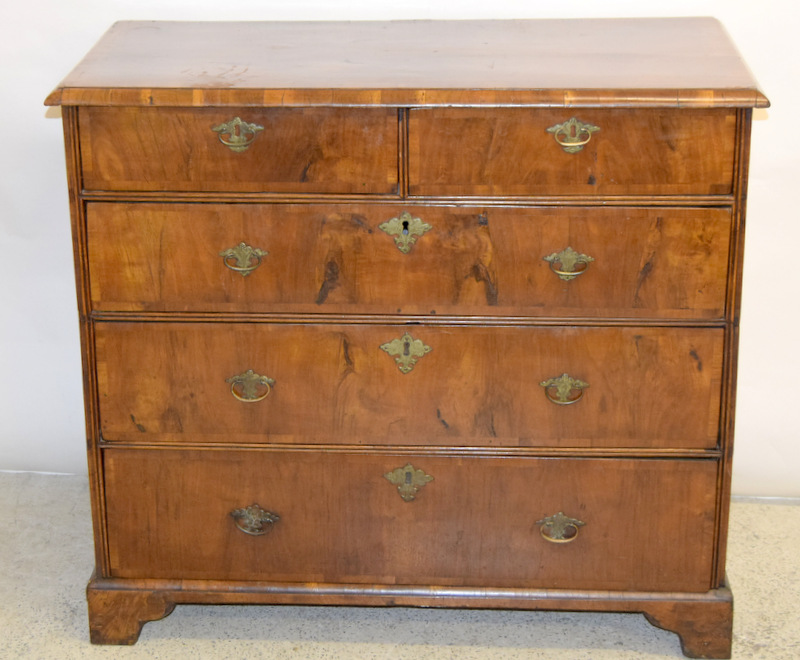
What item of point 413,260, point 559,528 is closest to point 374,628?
point 559,528

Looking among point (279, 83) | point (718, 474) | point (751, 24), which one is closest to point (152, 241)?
point (279, 83)

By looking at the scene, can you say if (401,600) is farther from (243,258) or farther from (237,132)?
(237,132)

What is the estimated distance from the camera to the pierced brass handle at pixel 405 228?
7.70ft

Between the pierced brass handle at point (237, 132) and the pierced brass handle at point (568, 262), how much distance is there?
0.60 meters

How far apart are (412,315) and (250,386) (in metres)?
0.36

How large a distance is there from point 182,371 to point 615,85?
3.30ft

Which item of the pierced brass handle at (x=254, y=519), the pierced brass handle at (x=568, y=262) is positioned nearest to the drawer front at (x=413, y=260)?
the pierced brass handle at (x=568, y=262)

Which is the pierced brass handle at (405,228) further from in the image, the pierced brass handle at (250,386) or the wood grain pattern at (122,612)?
the wood grain pattern at (122,612)

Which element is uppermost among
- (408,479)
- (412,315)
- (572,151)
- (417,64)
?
(417,64)

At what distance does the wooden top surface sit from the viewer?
7.38 ft

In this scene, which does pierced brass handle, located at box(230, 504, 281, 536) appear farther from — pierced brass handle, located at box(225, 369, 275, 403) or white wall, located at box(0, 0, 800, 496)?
white wall, located at box(0, 0, 800, 496)

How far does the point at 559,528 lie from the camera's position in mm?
2545

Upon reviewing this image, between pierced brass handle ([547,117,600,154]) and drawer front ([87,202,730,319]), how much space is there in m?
0.13

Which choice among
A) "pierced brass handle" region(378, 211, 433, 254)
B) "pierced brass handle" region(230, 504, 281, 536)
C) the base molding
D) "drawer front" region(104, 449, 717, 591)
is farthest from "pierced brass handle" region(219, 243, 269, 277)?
the base molding
